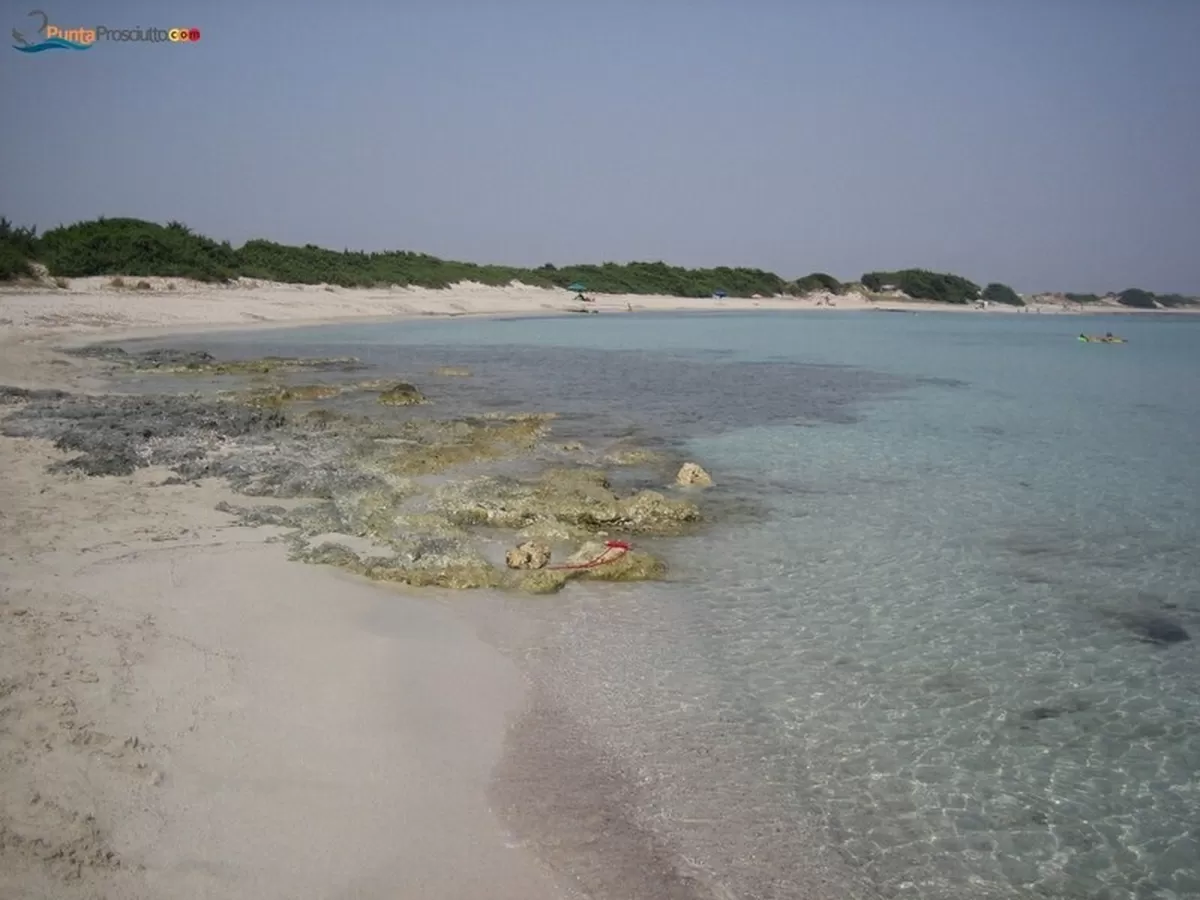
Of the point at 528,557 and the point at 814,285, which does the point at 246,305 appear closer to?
the point at 528,557

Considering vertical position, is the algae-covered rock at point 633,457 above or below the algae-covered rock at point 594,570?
above

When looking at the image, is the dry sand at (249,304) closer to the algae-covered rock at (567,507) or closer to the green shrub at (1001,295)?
the algae-covered rock at (567,507)

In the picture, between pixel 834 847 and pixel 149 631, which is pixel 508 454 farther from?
pixel 834 847

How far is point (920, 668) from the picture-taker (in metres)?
5.76

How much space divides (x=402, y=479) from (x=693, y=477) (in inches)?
146

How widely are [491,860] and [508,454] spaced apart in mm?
8632

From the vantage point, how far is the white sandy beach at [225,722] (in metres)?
3.29

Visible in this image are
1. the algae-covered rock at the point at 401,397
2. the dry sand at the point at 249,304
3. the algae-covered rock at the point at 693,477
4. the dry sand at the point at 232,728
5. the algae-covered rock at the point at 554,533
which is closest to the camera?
the dry sand at the point at 232,728

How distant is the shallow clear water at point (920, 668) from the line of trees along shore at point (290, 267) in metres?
31.8

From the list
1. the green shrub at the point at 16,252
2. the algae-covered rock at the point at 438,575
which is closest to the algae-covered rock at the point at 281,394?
the algae-covered rock at the point at 438,575

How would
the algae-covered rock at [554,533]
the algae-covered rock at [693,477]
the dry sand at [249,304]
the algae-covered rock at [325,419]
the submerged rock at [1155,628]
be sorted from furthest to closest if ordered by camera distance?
the dry sand at [249,304], the algae-covered rock at [325,419], the algae-covered rock at [693,477], the algae-covered rock at [554,533], the submerged rock at [1155,628]

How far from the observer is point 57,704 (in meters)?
4.13

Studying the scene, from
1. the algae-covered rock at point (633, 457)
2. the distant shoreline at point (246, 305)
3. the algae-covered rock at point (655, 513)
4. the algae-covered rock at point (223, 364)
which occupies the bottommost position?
the algae-covered rock at point (655, 513)

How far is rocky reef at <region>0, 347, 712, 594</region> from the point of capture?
24.2ft
